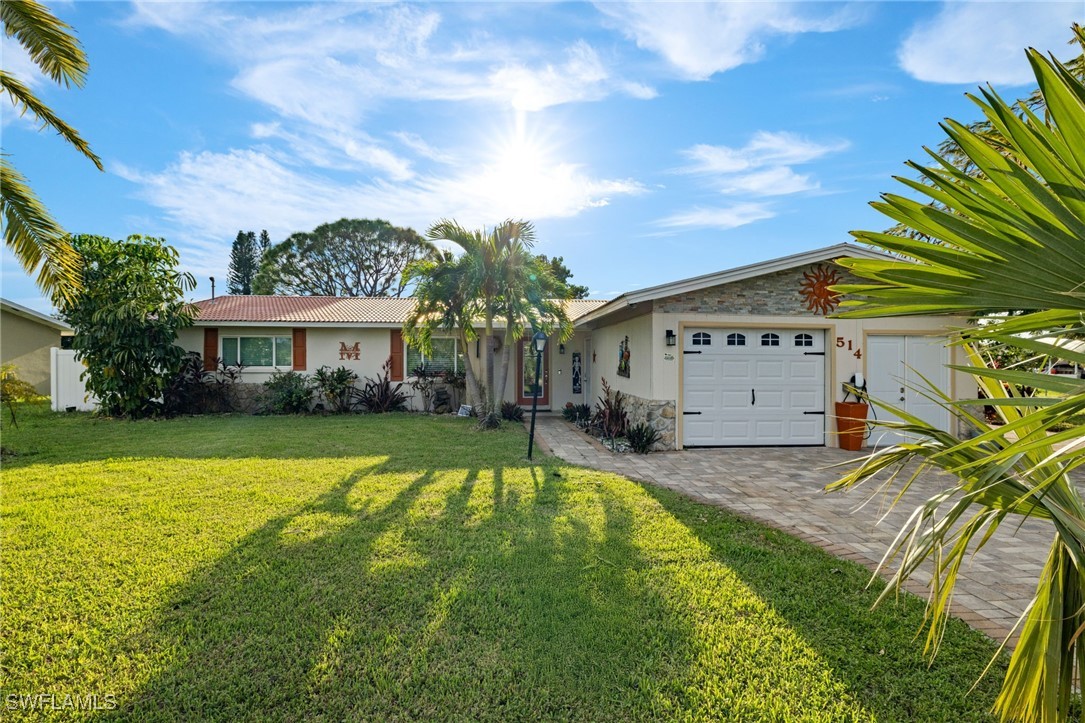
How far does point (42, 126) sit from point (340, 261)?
26619 mm

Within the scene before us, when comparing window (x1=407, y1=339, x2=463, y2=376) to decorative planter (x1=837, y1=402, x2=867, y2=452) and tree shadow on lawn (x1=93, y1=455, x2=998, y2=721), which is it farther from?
tree shadow on lawn (x1=93, y1=455, x2=998, y2=721)

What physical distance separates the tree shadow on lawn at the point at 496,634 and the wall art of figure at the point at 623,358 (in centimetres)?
654

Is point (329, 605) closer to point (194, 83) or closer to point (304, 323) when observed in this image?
point (194, 83)

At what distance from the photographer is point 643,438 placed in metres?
9.19

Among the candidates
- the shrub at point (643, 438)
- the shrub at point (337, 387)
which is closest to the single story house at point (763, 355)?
the shrub at point (643, 438)

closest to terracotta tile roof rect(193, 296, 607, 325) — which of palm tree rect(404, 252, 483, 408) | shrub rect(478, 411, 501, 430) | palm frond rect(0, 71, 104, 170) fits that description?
palm tree rect(404, 252, 483, 408)

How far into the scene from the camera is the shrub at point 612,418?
34.6ft

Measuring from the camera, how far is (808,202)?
10.2 m

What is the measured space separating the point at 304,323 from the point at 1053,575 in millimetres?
15651

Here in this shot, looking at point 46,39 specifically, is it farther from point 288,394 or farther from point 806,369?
point 806,369

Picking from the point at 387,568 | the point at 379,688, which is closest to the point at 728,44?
the point at 387,568

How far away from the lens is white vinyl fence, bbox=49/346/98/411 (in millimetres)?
14000

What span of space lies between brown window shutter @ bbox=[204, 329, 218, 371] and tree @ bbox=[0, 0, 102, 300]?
772 centimetres

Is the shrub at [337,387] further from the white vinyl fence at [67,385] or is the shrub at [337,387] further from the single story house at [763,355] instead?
the single story house at [763,355]
